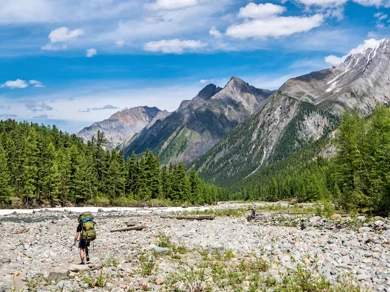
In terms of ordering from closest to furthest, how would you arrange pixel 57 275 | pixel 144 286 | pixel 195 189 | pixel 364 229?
pixel 144 286, pixel 57 275, pixel 364 229, pixel 195 189

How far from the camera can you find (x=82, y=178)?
85.6 m

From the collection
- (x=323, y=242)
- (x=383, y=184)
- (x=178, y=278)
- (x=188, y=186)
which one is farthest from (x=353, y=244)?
(x=188, y=186)

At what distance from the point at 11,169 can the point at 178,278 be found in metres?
79.4

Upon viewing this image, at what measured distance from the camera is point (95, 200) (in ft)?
289

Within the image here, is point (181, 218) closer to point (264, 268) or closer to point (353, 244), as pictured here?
point (353, 244)

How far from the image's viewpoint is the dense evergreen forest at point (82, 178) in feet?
258

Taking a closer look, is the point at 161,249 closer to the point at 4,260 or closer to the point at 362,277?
the point at 4,260

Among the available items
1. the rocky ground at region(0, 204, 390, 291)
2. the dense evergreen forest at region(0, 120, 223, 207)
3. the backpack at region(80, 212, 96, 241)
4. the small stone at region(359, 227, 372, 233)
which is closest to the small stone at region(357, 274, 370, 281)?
the rocky ground at region(0, 204, 390, 291)

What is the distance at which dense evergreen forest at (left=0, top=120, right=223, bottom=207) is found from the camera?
78625 millimetres

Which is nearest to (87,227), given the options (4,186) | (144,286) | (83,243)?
(83,243)

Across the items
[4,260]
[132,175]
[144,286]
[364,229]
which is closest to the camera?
[144,286]

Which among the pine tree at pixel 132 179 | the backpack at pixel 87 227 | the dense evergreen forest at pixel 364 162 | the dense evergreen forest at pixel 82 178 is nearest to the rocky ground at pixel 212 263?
the backpack at pixel 87 227

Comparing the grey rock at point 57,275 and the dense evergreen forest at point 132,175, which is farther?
the dense evergreen forest at point 132,175

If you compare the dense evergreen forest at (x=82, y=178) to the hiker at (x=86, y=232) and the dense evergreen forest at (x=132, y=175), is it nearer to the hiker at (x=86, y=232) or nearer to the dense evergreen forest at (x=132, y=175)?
the dense evergreen forest at (x=132, y=175)
